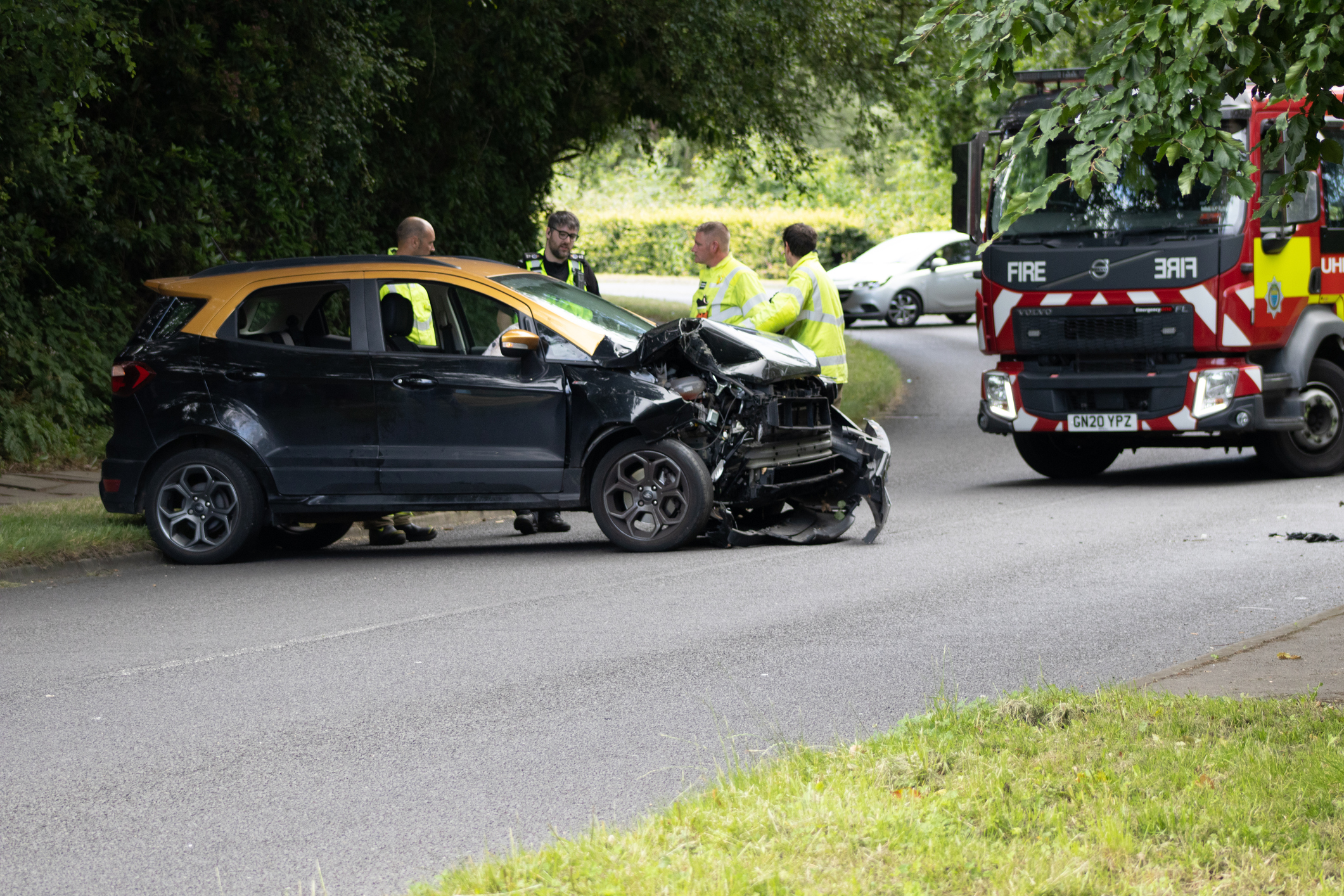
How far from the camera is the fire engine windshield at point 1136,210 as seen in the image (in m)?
12.4

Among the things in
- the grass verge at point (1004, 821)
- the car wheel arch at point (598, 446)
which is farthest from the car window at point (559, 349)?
the grass verge at point (1004, 821)

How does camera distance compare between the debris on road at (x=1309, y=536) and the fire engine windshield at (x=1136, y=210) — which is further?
the fire engine windshield at (x=1136, y=210)

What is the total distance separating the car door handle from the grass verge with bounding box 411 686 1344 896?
5.47 metres

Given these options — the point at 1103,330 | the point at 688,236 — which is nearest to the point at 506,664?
the point at 1103,330

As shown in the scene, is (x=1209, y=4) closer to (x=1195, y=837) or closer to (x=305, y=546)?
(x=1195, y=837)

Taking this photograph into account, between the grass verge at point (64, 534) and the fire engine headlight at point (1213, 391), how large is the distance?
292 inches

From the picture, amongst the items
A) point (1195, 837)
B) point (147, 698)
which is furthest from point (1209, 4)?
point (147, 698)

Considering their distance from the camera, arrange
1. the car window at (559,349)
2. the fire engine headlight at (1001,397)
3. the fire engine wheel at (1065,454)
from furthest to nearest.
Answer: the fire engine wheel at (1065,454) → the fire engine headlight at (1001,397) → the car window at (559,349)

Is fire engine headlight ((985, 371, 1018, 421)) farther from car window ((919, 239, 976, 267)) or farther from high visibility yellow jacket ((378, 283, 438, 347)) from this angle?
car window ((919, 239, 976, 267))

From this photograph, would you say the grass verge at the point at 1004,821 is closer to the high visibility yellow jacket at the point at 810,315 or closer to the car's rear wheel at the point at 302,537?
the high visibility yellow jacket at the point at 810,315

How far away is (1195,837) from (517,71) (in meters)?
15.3

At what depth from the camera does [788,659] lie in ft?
22.6

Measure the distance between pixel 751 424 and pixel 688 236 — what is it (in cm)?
4265

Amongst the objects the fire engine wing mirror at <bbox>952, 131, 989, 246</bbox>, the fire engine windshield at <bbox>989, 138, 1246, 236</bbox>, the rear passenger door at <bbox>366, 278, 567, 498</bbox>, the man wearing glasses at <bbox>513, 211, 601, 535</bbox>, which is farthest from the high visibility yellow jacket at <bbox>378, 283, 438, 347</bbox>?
the fire engine windshield at <bbox>989, 138, 1246, 236</bbox>
